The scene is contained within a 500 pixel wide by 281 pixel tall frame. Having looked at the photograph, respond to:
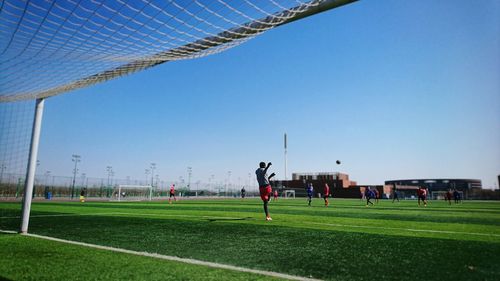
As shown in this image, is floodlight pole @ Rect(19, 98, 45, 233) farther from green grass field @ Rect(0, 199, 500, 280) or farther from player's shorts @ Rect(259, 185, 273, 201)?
player's shorts @ Rect(259, 185, 273, 201)

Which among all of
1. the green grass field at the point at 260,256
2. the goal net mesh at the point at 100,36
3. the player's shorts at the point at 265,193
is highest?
the goal net mesh at the point at 100,36

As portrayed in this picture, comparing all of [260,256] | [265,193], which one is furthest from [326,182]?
[260,256]

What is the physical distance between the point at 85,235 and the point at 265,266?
14.0ft

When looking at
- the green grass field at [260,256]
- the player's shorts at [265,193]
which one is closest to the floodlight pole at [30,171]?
the green grass field at [260,256]

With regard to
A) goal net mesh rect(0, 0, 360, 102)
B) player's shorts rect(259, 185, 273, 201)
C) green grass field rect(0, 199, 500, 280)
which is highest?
goal net mesh rect(0, 0, 360, 102)

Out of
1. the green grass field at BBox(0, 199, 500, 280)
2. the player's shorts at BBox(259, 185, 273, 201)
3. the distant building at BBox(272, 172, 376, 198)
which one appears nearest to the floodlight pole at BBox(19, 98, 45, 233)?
the green grass field at BBox(0, 199, 500, 280)

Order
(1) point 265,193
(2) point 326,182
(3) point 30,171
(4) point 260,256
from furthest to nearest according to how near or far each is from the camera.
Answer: (2) point 326,182, (1) point 265,193, (3) point 30,171, (4) point 260,256

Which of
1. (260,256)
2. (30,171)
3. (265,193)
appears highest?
(30,171)

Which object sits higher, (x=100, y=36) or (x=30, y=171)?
(x=100, y=36)

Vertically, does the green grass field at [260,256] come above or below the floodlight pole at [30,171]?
below

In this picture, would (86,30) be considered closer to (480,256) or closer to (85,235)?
(85,235)

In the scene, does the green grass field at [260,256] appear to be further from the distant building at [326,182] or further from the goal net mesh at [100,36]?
the distant building at [326,182]

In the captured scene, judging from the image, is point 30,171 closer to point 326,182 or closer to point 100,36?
point 100,36

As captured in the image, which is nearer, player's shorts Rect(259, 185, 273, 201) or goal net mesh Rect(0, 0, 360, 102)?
goal net mesh Rect(0, 0, 360, 102)
